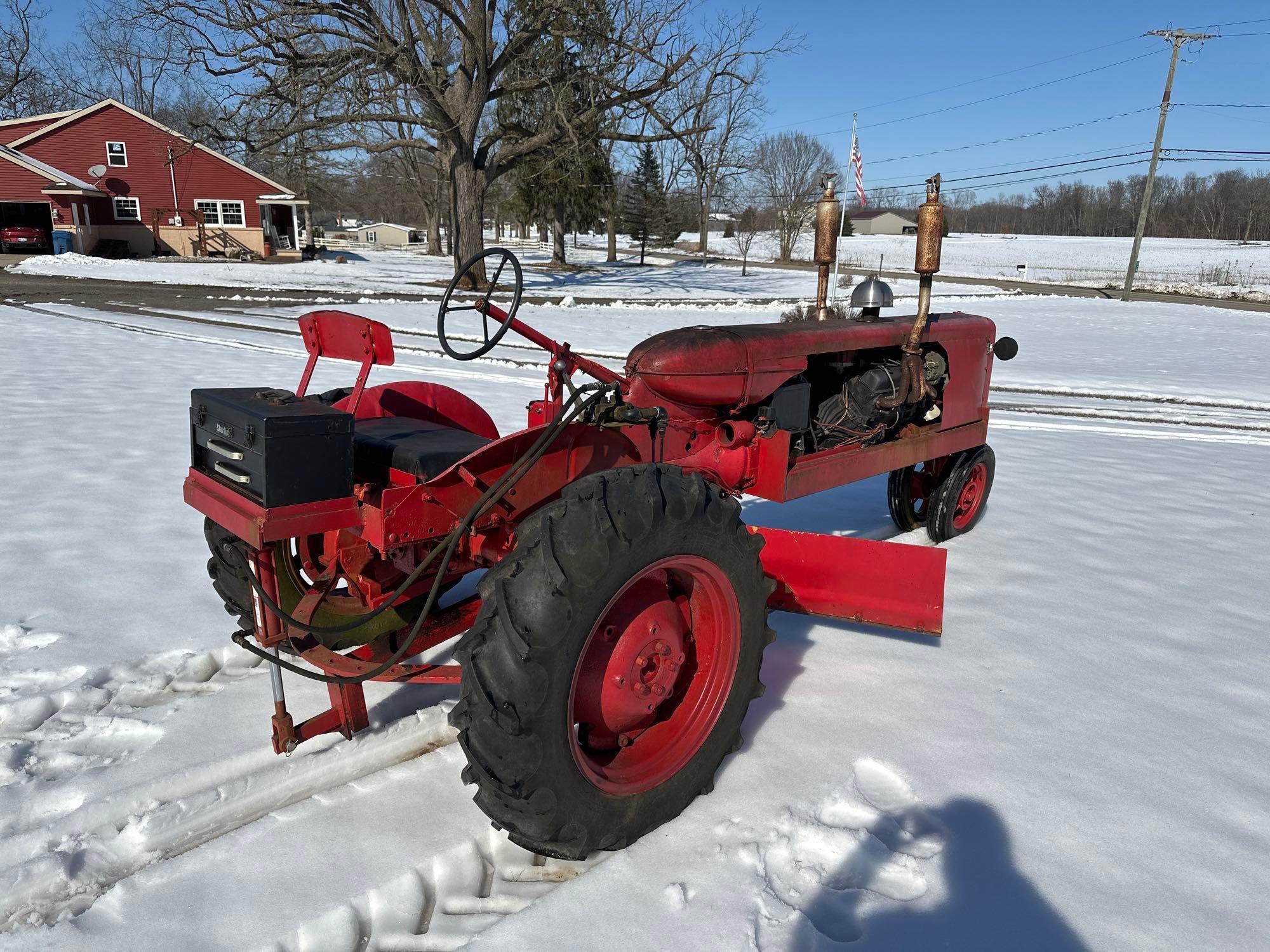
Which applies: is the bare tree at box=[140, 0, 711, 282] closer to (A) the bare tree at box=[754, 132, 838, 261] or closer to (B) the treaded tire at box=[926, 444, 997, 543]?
(B) the treaded tire at box=[926, 444, 997, 543]

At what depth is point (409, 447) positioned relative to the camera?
2.47 meters

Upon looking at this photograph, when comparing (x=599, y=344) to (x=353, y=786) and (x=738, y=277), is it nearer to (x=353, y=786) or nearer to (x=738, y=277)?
(x=353, y=786)

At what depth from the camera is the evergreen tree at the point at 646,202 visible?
157 feet

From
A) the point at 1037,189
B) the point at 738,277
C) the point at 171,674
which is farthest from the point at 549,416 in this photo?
the point at 1037,189

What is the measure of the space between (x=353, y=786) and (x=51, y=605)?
1.83 m

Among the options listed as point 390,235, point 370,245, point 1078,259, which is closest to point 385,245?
point 390,235

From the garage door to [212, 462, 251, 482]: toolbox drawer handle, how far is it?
38.9m

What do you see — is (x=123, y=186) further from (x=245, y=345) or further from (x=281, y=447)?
(x=281, y=447)

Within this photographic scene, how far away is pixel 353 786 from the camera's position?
2393 mm

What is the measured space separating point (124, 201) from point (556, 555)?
134 ft

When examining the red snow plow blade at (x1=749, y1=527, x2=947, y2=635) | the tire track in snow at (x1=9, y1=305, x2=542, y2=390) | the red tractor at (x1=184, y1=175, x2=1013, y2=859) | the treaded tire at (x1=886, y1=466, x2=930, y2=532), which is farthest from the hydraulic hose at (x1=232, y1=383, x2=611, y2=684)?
the tire track in snow at (x1=9, y1=305, x2=542, y2=390)

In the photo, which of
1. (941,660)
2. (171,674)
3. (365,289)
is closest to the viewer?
(171,674)

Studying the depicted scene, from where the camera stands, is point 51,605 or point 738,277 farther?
point 738,277

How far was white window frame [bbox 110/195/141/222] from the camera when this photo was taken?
3481 cm
